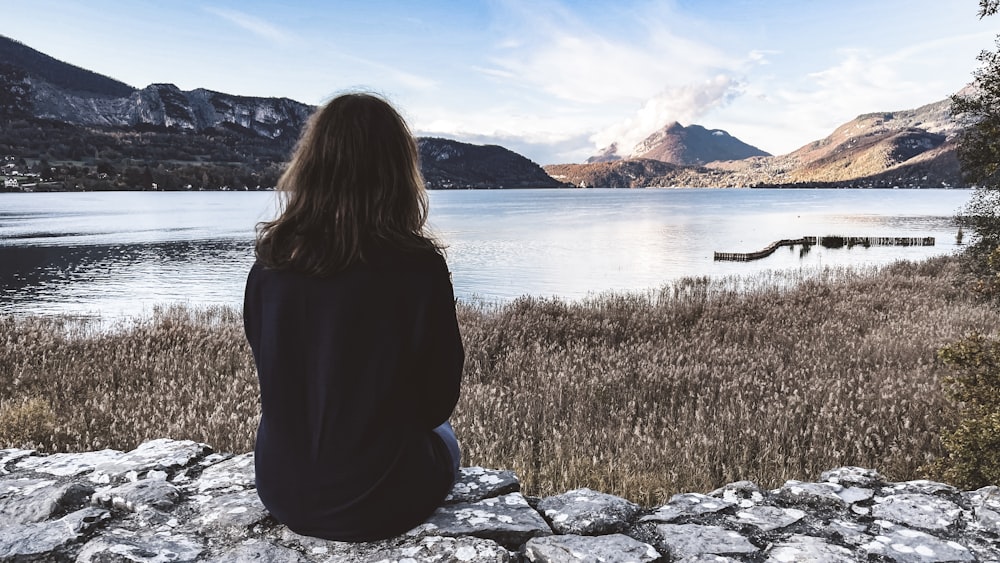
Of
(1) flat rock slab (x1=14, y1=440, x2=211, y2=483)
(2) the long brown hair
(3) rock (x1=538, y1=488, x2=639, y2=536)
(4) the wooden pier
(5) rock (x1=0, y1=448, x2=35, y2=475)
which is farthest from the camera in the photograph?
(4) the wooden pier

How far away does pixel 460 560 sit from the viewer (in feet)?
8.71

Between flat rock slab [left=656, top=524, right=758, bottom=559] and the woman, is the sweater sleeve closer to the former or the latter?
the woman

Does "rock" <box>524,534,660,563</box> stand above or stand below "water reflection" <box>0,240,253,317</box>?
above

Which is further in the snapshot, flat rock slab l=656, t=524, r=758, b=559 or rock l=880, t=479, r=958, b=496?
rock l=880, t=479, r=958, b=496

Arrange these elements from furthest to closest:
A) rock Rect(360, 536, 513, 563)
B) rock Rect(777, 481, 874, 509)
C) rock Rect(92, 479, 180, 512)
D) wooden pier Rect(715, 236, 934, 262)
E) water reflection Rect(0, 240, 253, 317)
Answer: wooden pier Rect(715, 236, 934, 262) → water reflection Rect(0, 240, 253, 317) → rock Rect(777, 481, 874, 509) → rock Rect(92, 479, 180, 512) → rock Rect(360, 536, 513, 563)

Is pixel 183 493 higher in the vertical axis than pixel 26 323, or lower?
higher

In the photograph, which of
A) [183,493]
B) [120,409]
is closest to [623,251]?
[120,409]

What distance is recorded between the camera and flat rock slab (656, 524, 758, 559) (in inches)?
112

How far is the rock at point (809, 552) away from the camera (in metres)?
2.74

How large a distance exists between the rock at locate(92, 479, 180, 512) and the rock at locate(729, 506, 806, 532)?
3006 mm

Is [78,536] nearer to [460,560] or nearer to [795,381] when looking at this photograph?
[460,560]

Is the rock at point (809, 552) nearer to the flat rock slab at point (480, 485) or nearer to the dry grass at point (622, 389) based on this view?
the flat rock slab at point (480, 485)

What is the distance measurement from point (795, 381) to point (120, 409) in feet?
28.9

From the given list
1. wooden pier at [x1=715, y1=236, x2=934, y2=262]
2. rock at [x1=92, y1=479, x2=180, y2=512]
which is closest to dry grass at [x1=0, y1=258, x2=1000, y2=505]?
rock at [x1=92, y1=479, x2=180, y2=512]
